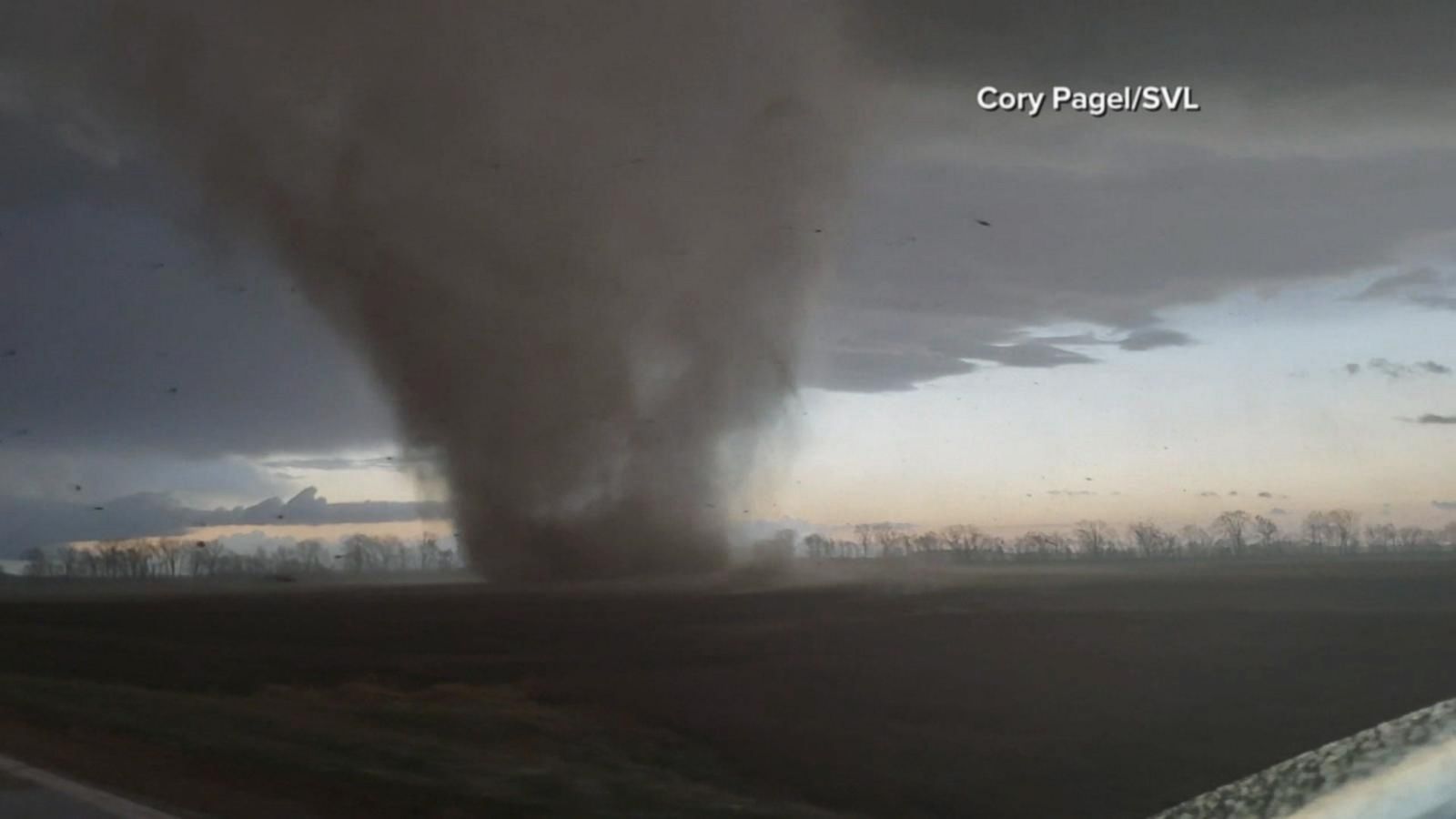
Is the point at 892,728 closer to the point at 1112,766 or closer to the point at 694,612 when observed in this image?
the point at 1112,766

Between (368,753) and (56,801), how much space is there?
1826 mm

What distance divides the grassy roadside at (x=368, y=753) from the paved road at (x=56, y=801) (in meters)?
0.29

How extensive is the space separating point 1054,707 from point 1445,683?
2041 mm

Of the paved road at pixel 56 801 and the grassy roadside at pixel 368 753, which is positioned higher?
the paved road at pixel 56 801

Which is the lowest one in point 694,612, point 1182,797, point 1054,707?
point 1182,797

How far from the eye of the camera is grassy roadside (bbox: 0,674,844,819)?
4.81m

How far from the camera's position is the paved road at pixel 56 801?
3.73 meters

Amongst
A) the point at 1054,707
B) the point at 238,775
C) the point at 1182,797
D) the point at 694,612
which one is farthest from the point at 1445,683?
the point at 238,775

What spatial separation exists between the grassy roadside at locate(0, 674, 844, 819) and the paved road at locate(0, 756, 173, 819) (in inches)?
11.4

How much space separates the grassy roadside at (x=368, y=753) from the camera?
15.8 ft

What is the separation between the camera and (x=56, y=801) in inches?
156

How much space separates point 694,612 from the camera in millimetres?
7477

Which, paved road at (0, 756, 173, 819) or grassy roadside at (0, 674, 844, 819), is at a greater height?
paved road at (0, 756, 173, 819)

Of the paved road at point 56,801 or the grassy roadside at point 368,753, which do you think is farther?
the grassy roadside at point 368,753
